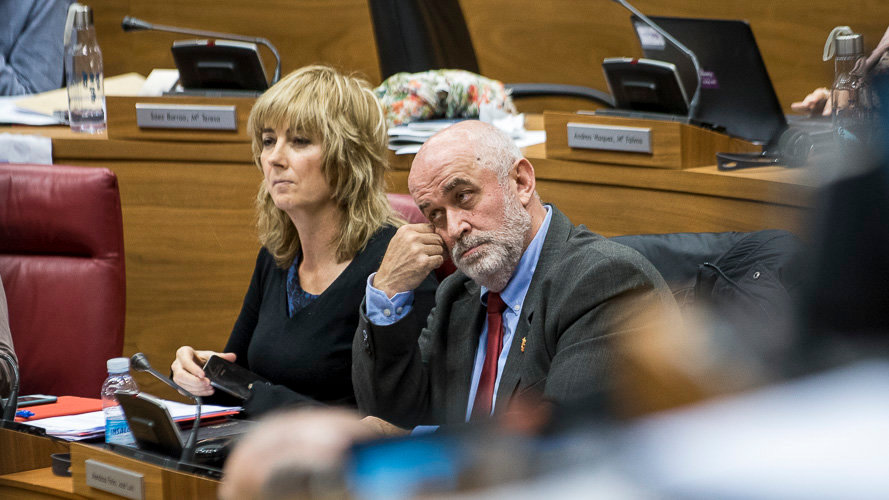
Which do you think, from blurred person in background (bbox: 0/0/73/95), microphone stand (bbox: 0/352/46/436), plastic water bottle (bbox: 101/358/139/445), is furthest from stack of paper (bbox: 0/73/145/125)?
plastic water bottle (bbox: 101/358/139/445)

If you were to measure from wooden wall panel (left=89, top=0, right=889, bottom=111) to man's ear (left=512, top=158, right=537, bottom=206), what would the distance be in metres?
1.97

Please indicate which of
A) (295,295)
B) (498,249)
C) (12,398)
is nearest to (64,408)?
(12,398)

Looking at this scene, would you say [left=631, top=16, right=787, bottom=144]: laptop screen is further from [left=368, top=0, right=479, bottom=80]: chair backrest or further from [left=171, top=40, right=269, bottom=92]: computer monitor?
[left=171, top=40, right=269, bottom=92]: computer monitor

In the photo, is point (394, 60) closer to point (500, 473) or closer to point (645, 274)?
point (645, 274)

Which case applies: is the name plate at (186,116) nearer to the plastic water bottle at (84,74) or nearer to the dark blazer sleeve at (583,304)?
the plastic water bottle at (84,74)

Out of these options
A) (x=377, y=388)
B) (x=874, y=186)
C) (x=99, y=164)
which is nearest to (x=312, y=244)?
(x=377, y=388)

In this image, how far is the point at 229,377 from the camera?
185 centimetres

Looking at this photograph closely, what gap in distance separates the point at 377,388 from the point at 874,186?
4.82ft

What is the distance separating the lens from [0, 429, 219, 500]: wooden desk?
1403mm

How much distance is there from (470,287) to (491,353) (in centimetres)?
15

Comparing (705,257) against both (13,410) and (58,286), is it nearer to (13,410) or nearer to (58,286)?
(13,410)

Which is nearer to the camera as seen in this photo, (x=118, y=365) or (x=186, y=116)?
(x=118, y=365)

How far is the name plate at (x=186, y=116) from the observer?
2840 mm

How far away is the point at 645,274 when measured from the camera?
1.51 metres
